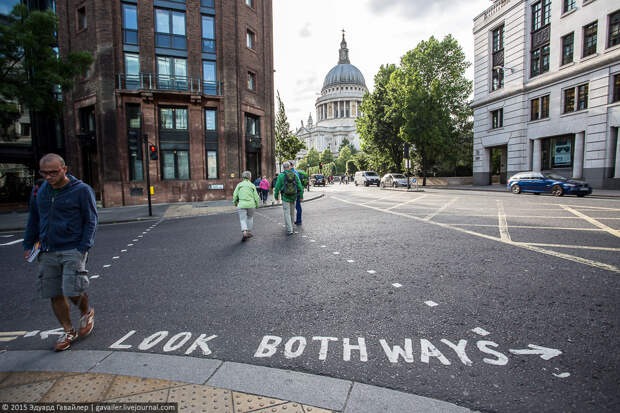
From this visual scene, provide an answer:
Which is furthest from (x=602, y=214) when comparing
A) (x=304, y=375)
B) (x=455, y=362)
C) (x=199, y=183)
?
(x=199, y=183)

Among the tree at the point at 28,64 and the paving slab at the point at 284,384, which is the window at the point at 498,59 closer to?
the tree at the point at 28,64

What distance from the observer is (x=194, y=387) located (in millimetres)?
2369

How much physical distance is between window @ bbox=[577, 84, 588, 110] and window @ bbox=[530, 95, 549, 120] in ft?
8.37

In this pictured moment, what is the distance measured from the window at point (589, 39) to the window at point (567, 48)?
0.95 metres

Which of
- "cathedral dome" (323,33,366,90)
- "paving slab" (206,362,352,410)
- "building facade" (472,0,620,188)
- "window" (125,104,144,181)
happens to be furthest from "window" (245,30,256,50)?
"cathedral dome" (323,33,366,90)

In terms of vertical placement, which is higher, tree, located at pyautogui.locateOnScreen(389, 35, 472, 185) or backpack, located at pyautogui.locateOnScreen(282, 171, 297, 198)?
tree, located at pyautogui.locateOnScreen(389, 35, 472, 185)

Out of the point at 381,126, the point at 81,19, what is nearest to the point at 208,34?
the point at 81,19

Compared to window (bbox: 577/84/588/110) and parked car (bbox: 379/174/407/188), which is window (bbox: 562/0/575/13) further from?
parked car (bbox: 379/174/407/188)

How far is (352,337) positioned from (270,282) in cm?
195

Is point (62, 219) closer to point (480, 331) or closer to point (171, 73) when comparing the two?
point (480, 331)

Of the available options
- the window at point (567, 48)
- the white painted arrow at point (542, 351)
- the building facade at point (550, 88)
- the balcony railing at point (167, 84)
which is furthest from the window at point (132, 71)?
the window at point (567, 48)

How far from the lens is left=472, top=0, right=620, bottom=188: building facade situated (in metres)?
20.6

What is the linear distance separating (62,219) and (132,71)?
23.1 meters

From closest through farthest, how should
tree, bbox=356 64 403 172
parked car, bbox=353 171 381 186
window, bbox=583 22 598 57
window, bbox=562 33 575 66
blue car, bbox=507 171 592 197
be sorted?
1. blue car, bbox=507 171 592 197
2. window, bbox=583 22 598 57
3. window, bbox=562 33 575 66
4. tree, bbox=356 64 403 172
5. parked car, bbox=353 171 381 186
